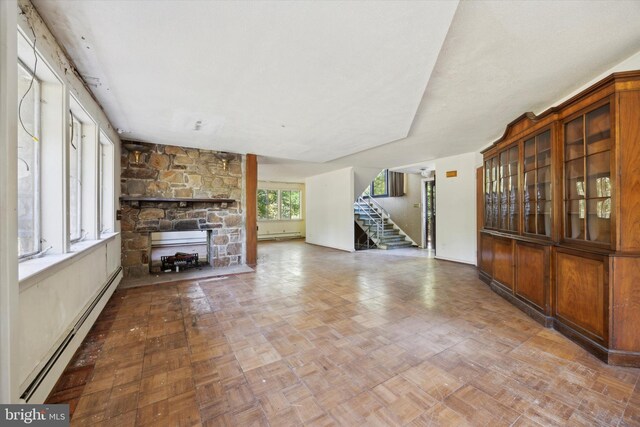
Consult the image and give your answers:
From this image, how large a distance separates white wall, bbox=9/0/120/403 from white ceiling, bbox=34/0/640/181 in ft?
0.48

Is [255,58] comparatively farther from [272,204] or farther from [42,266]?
[272,204]

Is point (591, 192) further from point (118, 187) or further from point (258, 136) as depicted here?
point (118, 187)

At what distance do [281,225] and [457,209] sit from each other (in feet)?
21.8

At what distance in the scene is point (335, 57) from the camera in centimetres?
201

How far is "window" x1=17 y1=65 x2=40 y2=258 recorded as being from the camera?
1781mm

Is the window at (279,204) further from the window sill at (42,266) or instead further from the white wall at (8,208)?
the white wall at (8,208)

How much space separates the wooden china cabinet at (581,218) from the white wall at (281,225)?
7.92 metres

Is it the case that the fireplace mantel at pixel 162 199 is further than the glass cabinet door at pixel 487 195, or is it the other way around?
the fireplace mantel at pixel 162 199

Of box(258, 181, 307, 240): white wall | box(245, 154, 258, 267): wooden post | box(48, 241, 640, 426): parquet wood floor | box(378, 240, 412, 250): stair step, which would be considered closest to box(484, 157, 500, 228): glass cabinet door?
box(48, 241, 640, 426): parquet wood floor

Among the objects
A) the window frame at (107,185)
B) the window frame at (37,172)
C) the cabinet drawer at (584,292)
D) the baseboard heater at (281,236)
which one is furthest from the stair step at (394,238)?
the window frame at (37,172)

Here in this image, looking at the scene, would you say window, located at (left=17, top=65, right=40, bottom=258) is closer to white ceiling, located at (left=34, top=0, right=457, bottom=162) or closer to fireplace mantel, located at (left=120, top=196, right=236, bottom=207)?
white ceiling, located at (left=34, top=0, right=457, bottom=162)

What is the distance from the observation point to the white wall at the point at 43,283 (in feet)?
3.82

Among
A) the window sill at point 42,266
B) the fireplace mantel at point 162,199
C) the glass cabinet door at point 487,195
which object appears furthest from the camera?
the fireplace mantel at point 162,199

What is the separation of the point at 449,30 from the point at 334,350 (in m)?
2.68
